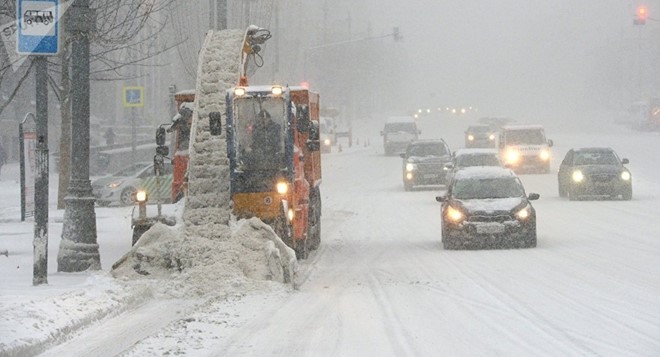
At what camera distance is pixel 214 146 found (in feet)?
63.6

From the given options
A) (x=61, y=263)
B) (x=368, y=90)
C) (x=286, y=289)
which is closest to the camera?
(x=286, y=289)

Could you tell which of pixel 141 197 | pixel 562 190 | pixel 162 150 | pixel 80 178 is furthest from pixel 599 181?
pixel 80 178

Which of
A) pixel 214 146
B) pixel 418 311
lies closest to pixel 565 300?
pixel 418 311

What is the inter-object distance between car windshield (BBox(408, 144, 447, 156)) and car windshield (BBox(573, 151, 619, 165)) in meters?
6.98

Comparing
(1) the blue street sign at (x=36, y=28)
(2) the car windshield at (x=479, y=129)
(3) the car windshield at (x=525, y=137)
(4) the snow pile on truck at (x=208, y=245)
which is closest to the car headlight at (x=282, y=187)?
(4) the snow pile on truck at (x=208, y=245)

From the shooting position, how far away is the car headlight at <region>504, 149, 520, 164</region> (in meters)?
48.8

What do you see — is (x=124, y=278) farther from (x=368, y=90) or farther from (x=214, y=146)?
(x=368, y=90)

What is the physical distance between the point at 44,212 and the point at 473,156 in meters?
24.6

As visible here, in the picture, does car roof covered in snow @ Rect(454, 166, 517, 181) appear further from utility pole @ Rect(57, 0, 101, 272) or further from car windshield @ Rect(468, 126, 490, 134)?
car windshield @ Rect(468, 126, 490, 134)

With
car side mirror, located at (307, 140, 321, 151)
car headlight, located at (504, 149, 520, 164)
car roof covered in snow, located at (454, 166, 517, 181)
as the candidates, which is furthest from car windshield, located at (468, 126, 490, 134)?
car side mirror, located at (307, 140, 321, 151)

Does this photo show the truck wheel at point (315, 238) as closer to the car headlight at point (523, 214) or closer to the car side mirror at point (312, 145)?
the car side mirror at point (312, 145)

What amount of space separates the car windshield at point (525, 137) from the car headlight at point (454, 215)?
90.6 feet

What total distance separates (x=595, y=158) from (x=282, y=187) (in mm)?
19238

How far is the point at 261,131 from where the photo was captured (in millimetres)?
19656
